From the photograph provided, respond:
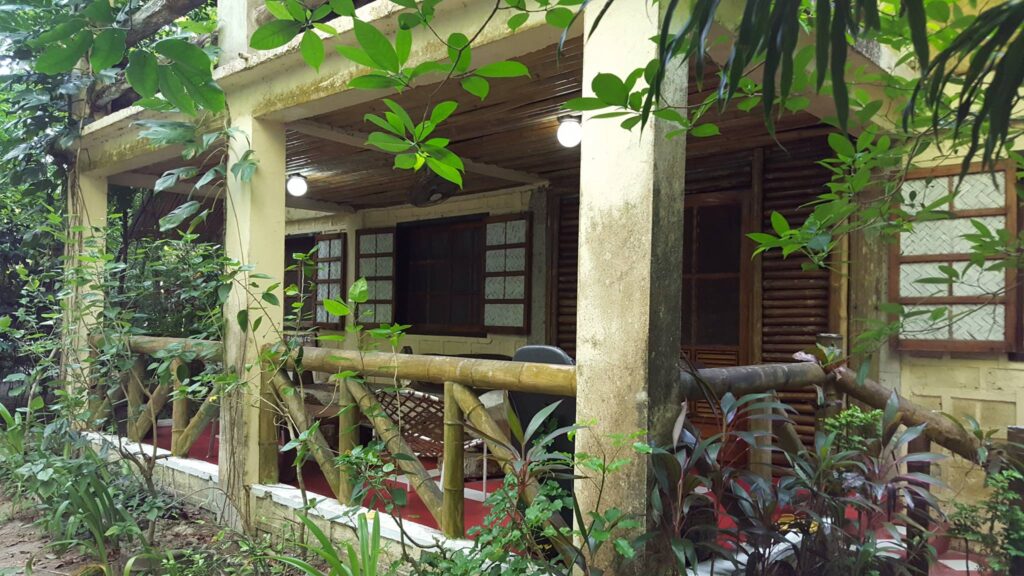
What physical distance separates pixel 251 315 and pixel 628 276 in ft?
7.75

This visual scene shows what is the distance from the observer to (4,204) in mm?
5941

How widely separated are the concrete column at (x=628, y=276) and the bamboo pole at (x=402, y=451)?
88 cm

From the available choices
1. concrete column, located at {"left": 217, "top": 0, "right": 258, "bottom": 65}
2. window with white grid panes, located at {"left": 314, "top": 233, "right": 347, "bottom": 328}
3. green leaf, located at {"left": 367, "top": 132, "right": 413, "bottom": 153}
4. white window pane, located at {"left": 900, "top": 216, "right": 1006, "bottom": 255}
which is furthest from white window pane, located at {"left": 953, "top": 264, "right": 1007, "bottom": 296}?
window with white grid panes, located at {"left": 314, "top": 233, "right": 347, "bottom": 328}

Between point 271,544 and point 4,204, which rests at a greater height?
point 4,204

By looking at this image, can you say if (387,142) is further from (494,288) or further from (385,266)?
(385,266)

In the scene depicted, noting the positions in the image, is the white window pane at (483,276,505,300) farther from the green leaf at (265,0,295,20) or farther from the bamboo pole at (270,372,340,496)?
the green leaf at (265,0,295,20)

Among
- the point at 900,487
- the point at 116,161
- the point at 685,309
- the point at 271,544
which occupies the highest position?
the point at 116,161

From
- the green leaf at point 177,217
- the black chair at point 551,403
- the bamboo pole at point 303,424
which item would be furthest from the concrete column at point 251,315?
the black chair at point 551,403

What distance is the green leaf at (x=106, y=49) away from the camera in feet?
3.31

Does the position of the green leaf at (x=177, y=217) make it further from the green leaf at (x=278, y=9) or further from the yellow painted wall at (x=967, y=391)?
the yellow painted wall at (x=967, y=391)

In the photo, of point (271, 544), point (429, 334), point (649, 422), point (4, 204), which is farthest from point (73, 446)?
point (649, 422)

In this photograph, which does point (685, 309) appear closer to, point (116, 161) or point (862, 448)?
point (862, 448)

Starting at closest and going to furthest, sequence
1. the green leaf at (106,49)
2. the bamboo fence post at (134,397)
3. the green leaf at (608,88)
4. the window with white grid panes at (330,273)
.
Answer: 1. the green leaf at (106,49)
2. the green leaf at (608,88)
3. the bamboo fence post at (134,397)
4. the window with white grid panes at (330,273)

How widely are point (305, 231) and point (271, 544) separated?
568 cm
